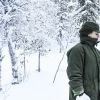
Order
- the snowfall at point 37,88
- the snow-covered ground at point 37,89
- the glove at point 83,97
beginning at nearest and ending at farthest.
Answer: the glove at point 83,97
the snow-covered ground at point 37,89
the snowfall at point 37,88

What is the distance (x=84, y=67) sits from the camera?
385 centimetres

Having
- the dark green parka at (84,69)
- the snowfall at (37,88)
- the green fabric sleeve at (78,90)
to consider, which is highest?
the dark green parka at (84,69)

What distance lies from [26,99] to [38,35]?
532 inches

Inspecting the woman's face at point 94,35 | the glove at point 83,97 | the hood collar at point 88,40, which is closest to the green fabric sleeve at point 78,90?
the glove at point 83,97

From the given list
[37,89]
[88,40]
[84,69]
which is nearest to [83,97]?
[84,69]

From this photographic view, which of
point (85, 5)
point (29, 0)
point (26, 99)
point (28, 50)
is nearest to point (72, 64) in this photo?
point (26, 99)

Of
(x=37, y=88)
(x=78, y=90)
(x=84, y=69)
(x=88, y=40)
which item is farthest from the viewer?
(x=37, y=88)

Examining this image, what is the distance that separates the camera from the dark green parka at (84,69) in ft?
12.2

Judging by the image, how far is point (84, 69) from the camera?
3852 millimetres

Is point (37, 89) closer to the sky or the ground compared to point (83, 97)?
closer to the ground

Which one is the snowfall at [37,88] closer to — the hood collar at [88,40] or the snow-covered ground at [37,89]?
the snow-covered ground at [37,89]

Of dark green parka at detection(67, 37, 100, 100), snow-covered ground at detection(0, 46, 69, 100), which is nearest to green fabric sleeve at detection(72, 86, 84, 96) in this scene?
dark green parka at detection(67, 37, 100, 100)

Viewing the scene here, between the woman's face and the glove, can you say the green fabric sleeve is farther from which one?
the woman's face

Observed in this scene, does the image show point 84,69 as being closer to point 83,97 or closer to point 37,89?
point 83,97
